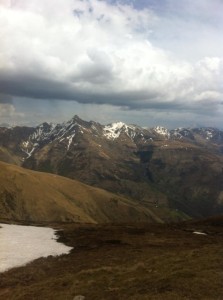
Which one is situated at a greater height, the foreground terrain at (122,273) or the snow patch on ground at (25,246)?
the foreground terrain at (122,273)

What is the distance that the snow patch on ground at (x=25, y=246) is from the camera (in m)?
51.8

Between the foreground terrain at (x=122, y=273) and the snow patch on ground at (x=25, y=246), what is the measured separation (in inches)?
91.2

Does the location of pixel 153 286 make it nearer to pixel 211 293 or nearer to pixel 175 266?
pixel 211 293

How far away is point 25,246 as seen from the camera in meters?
61.4

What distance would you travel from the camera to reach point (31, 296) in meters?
35.9

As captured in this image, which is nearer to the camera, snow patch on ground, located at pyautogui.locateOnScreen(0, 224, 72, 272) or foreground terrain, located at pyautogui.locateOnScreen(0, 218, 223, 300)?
foreground terrain, located at pyautogui.locateOnScreen(0, 218, 223, 300)

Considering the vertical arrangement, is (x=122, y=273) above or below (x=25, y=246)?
above

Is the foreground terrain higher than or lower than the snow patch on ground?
higher

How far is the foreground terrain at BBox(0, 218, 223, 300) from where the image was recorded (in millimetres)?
33219

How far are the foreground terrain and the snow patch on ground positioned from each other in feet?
7.60

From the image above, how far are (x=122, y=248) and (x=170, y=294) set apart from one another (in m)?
28.1

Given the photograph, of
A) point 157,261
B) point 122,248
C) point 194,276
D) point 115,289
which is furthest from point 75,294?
point 122,248

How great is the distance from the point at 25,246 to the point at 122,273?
24.4 metres

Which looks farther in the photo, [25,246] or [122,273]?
[25,246]
